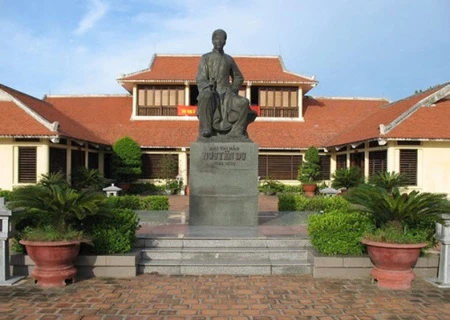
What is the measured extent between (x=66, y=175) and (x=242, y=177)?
12.4m

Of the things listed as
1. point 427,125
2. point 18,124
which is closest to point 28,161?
point 18,124

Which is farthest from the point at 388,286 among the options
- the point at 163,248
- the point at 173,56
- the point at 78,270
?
the point at 173,56

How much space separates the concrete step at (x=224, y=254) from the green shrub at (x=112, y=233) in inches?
17.5

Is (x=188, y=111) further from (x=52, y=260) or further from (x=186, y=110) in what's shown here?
(x=52, y=260)

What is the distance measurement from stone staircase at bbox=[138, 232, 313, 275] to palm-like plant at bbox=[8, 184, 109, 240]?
122 cm

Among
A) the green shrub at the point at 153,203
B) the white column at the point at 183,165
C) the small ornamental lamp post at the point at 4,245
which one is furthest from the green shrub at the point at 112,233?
the white column at the point at 183,165

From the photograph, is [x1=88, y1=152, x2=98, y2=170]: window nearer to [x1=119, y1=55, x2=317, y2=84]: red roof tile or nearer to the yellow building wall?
the yellow building wall

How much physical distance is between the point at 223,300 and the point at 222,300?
0.04ft

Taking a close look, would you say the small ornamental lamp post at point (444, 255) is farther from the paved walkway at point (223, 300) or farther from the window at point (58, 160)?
the window at point (58, 160)

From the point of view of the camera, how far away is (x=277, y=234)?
7438 millimetres

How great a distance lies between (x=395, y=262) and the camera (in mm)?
5547

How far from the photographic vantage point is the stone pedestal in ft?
27.2

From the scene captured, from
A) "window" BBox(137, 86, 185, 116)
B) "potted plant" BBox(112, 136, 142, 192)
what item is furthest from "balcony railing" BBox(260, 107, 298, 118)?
"potted plant" BBox(112, 136, 142, 192)

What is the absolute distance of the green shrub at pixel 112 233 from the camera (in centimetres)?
616
